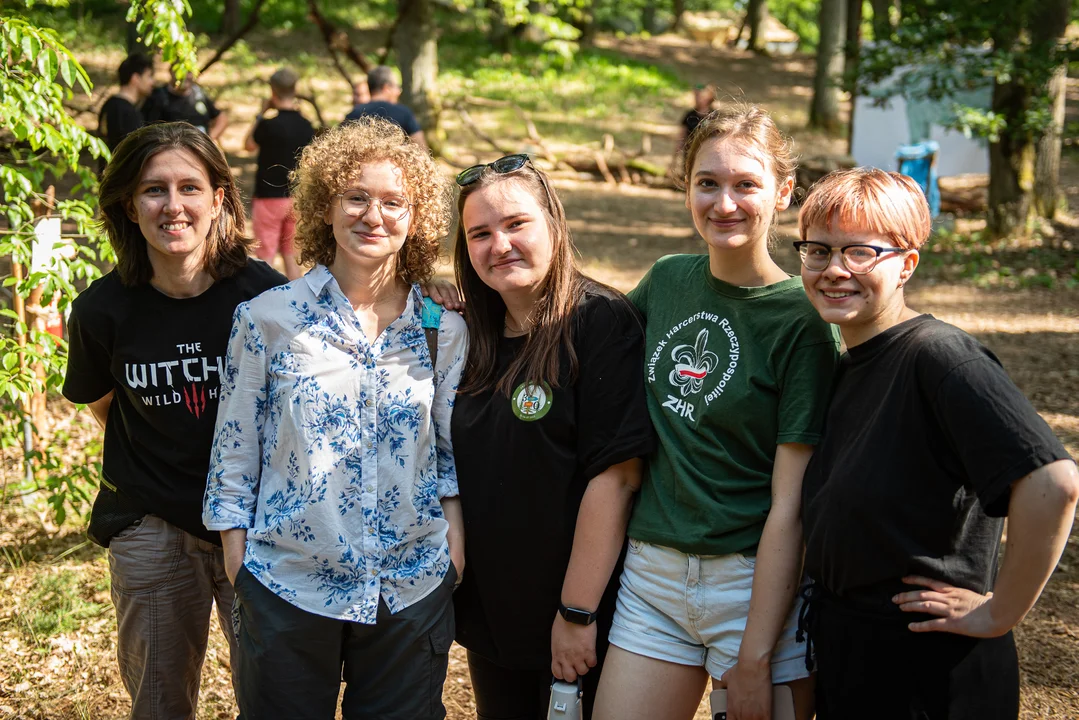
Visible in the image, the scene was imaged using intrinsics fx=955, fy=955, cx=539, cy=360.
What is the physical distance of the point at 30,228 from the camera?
12.3 ft

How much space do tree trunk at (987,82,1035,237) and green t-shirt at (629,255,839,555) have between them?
9.77 m

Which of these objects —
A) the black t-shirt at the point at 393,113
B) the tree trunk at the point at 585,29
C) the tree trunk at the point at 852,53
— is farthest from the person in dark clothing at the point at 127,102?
the tree trunk at the point at 585,29

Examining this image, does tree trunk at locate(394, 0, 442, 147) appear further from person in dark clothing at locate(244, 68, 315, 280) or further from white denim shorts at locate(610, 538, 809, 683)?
white denim shorts at locate(610, 538, 809, 683)

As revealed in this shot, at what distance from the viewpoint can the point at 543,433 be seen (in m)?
2.39

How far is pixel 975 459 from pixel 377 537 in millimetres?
1371

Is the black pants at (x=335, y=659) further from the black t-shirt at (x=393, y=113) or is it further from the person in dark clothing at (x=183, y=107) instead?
the person in dark clothing at (x=183, y=107)

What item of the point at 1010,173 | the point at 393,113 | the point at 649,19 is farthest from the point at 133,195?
the point at 649,19

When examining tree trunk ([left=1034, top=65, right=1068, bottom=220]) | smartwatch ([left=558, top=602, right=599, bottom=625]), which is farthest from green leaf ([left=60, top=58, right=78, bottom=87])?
tree trunk ([left=1034, top=65, right=1068, bottom=220])

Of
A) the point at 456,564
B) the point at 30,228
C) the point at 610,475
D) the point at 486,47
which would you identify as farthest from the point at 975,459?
the point at 486,47

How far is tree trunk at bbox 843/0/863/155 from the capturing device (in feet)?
36.4

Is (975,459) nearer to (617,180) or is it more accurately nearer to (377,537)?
(377,537)

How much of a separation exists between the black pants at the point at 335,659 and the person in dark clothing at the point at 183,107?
7.20 meters

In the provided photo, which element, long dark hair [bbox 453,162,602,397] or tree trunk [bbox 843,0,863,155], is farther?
tree trunk [bbox 843,0,863,155]

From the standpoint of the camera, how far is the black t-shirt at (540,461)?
2387mm
